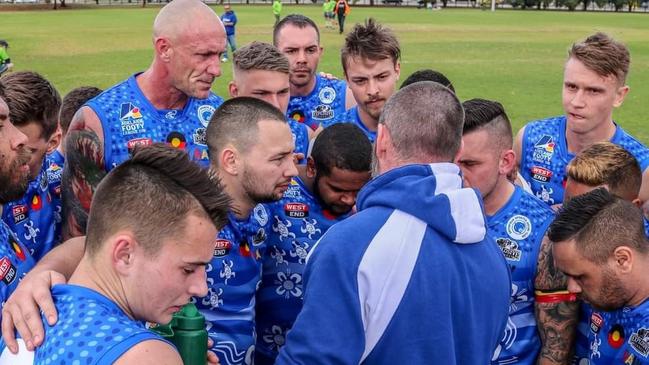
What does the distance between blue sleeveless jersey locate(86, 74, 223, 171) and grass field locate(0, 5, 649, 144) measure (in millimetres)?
11793

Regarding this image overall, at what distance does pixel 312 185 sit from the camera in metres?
4.80

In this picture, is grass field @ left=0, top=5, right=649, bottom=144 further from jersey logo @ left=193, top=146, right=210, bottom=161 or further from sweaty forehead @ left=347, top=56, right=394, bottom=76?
jersey logo @ left=193, top=146, right=210, bottom=161

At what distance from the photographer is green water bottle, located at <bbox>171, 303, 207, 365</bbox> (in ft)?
9.12

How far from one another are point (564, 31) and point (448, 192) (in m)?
44.5

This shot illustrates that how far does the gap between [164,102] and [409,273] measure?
2967mm

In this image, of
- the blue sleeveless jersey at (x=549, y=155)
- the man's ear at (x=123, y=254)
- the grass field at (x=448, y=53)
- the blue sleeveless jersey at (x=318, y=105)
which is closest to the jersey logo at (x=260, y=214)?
the man's ear at (x=123, y=254)

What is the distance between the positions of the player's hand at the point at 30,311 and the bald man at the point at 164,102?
2.11 m

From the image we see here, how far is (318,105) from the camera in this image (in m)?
7.31

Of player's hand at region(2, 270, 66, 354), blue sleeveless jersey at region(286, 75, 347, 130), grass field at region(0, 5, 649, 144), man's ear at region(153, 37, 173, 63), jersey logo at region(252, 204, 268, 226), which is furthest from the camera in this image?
grass field at region(0, 5, 649, 144)

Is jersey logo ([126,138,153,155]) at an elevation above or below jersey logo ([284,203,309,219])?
above

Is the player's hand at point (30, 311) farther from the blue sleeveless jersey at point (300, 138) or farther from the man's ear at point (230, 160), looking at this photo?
the blue sleeveless jersey at point (300, 138)

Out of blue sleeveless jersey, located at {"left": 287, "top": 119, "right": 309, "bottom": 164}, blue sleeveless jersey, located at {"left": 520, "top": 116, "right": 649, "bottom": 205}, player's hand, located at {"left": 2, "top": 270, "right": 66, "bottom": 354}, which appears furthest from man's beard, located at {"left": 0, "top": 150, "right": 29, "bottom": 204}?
blue sleeveless jersey, located at {"left": 520, "top": 116, "right": 649, "bottom": 205}

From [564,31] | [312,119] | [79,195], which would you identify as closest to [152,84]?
[79,195]

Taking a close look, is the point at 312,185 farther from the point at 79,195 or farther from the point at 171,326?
the point at 171,326
